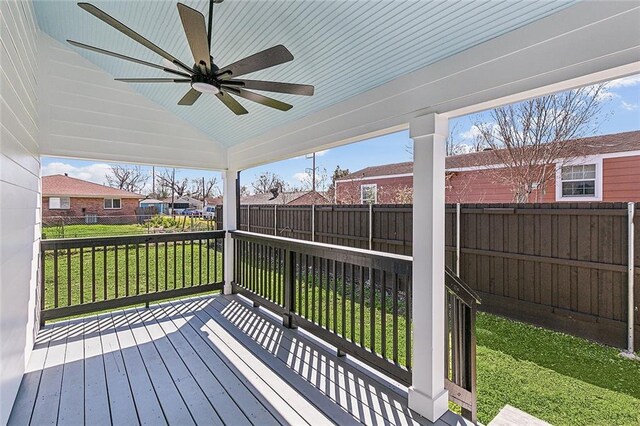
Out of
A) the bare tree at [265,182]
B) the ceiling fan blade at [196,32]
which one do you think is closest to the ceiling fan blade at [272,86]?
the ceiling fan blade at [196,32]

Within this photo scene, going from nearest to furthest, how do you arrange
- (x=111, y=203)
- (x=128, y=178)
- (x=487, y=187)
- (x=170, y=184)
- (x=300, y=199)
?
(x=487, y=187) < (x=300, y=199) < (x=111, y=203) < (x=128, y=178) < (x=170, y=184)

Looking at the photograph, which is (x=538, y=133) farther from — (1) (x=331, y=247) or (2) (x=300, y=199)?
(2) (x=300, y=199)

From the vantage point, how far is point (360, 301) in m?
2.82

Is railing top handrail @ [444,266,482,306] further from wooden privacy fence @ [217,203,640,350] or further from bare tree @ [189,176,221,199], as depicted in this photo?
bare tree @ [189,176,221,199]

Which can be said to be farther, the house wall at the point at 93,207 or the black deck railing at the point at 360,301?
the house wall at the point at 93,207

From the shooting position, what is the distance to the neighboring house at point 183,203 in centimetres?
1925

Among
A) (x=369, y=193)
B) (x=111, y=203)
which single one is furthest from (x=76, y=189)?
(x=369, y=193)

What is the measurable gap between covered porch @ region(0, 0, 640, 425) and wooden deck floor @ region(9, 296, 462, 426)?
2cm

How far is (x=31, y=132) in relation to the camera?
2936 millimetres

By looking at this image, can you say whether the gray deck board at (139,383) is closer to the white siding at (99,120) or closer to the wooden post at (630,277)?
the white siding at (99,120)

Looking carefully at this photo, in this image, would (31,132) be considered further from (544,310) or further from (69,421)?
(544,310)

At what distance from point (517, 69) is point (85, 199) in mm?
18525

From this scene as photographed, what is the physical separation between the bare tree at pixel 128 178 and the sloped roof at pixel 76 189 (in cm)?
116

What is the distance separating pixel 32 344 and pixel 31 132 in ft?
6.66
